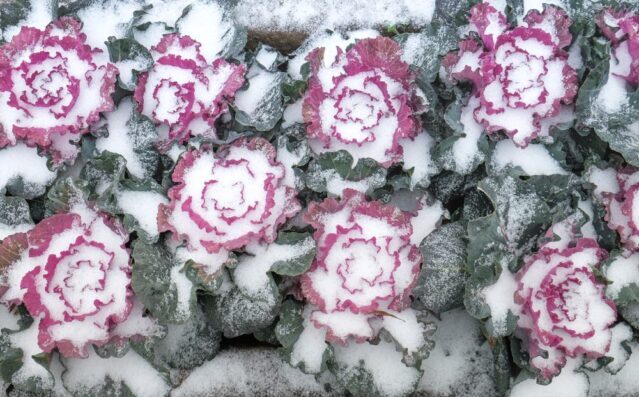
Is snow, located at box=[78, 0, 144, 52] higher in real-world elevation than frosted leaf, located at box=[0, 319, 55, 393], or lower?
higher

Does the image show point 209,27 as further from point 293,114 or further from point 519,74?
point 519,74

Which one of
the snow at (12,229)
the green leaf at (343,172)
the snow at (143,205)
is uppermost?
the green leaf at (343,172)

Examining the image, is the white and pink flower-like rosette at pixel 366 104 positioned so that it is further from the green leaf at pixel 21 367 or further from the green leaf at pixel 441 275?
the green leaf at pixel 21 367

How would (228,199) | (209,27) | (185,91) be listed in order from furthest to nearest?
(209,27) < (185,91) < (228,199)

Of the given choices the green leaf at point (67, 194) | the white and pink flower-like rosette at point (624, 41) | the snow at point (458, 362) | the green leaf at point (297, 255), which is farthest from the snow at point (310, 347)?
the white and pink flower-like rosette at point (624, 41)

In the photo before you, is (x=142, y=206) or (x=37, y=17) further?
(x=37, y=17)

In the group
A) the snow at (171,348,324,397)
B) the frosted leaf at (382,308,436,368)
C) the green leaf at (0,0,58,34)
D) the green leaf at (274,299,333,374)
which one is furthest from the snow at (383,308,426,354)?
the green leaf at (0,0,58,34)

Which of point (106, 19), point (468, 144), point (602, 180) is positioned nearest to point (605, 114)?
point (602, 180)

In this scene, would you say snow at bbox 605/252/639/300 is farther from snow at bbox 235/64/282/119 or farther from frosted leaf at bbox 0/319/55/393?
frosted leaf at bbox 0/319/55/393
